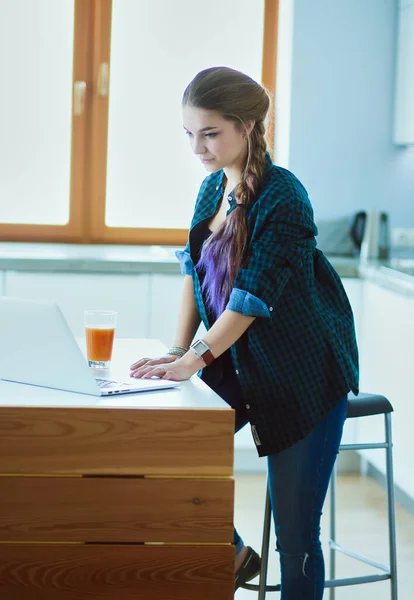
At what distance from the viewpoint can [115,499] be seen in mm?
1599

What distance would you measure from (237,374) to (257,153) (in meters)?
0.46

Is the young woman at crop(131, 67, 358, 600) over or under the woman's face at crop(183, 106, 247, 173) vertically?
under

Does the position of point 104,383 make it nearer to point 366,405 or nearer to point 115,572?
point 115,572

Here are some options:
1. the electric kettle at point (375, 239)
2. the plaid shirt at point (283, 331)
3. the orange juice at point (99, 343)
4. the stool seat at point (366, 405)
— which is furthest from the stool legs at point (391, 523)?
the electric kettle at point (375, 239)

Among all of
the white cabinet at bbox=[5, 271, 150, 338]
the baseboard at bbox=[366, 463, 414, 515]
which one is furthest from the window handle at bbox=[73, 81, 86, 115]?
the baseboard at bbox=[366, 463, 414, 515]

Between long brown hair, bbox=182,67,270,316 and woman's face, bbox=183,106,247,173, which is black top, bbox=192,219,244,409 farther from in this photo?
woman's face, bbox=183,106,247,173

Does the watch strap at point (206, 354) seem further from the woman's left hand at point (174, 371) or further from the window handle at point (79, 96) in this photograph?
the window handle at point (79, 96)

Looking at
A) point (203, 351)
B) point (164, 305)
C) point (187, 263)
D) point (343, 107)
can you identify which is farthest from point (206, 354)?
point (343, 107)

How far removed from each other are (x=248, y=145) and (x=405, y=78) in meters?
2.11

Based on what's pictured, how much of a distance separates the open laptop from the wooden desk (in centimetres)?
6

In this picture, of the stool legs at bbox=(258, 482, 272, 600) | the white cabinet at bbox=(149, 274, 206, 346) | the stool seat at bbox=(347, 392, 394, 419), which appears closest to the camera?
the stool legs at bbox=(258, 482, 272, 600)

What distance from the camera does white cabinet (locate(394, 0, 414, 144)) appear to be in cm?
365

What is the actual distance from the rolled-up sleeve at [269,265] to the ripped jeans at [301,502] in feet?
0.95

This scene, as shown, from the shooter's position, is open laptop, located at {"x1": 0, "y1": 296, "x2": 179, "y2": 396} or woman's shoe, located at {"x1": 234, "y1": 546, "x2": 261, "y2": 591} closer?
open laptop, located at {"x1": 0, "y1": 296, "x2": 179, "y2": 396}
